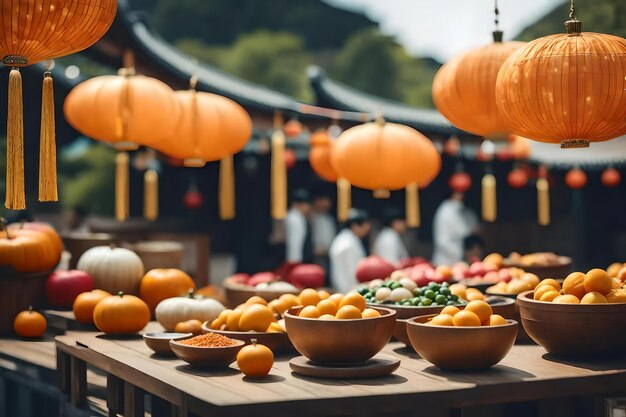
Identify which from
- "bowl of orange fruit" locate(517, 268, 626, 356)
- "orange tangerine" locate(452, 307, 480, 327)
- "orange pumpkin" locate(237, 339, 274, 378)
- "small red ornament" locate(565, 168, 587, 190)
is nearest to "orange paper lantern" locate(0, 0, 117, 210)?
"orange pumpkin" locate(237, 339, 274, 378)

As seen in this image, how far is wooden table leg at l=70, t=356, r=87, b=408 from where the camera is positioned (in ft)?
18.6

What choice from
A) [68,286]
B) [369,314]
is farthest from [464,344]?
[68,286]

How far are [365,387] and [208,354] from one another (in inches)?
32.9

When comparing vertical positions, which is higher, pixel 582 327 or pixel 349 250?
pixel 349 250

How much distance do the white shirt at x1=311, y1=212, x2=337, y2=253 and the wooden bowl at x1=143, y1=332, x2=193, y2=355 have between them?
8.21 meters

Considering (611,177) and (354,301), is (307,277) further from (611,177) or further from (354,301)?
(611,177)

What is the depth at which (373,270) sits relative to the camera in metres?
7.80

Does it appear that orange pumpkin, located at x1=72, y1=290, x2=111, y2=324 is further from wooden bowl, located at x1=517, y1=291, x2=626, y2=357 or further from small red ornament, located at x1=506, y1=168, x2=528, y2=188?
small red ornament, located at x1=506, y1=168, x2=528, y2=188

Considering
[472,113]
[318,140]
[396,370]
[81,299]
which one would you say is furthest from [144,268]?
[318,140]

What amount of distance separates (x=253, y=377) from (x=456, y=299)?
142 cm

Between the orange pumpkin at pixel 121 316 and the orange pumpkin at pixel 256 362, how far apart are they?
1.59 meters

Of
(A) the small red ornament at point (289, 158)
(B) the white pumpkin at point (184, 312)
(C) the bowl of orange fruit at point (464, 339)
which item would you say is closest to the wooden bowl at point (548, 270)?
(B) the white pumpkin at point (184, 312)

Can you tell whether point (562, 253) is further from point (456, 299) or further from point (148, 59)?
point (456, 299)

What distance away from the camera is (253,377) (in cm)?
434
